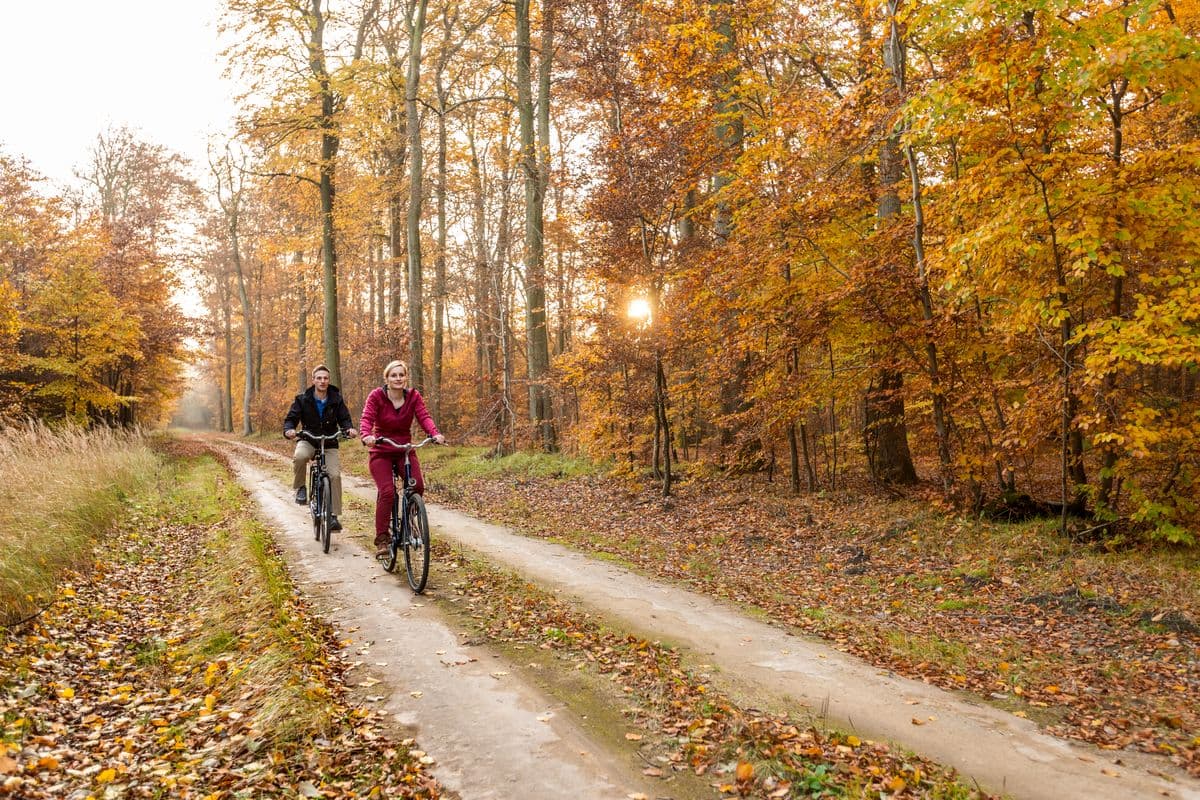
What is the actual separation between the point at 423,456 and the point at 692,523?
11854mm

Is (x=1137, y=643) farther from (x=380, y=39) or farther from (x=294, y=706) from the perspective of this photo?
(x=380, y=39)

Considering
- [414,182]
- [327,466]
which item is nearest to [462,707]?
[327,466]

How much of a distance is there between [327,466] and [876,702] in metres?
7.31

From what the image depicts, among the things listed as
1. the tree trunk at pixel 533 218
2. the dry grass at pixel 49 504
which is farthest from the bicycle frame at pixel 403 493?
the tree trunk at pixel 533 218

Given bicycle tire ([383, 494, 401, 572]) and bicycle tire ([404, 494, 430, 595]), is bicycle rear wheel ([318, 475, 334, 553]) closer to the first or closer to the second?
bicycle tire ([383, 494, 401, 572])

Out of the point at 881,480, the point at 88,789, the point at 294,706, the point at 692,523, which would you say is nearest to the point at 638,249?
the point at 692,523

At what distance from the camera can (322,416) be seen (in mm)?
9781

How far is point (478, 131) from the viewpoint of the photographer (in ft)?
84.3

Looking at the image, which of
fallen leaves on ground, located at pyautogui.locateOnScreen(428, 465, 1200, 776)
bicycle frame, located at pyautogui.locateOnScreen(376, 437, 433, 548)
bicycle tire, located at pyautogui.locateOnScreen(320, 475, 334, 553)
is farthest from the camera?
bicycle tire, located at pyautogui.locateOnScreen(320, 475, 334, 553)

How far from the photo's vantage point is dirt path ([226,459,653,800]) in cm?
369

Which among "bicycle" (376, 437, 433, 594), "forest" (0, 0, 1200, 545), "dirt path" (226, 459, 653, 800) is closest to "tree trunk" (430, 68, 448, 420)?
"forest" (0, 0, 1200, 545)

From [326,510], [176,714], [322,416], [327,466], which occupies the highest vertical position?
[322,416]

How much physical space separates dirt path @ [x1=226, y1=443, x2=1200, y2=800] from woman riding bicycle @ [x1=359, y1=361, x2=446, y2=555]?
1854 mm

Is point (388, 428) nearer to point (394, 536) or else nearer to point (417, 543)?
point (394, 536)
